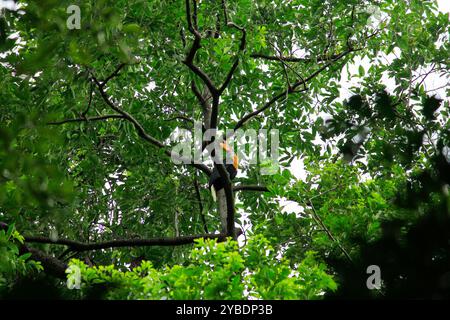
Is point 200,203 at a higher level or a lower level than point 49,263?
higher

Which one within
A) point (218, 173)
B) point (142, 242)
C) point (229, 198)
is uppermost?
point (218, 173)

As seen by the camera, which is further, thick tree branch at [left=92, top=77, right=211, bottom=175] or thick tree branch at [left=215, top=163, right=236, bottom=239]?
thick tree branch at [left=92, top=77, right=211, bottom=175]

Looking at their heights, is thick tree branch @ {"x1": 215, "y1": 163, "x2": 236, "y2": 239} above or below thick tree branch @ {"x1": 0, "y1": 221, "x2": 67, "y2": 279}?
above

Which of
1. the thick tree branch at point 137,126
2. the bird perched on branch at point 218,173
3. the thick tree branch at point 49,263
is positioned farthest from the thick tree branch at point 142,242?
the thick tree branch at point 137,126

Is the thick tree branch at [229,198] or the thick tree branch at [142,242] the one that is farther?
the thick tree branch at [142,242]

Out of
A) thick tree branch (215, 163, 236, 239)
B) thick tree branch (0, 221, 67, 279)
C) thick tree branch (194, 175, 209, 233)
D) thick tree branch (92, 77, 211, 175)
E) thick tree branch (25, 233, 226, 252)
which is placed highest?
thick tree branch (92, 77, 211, 175)

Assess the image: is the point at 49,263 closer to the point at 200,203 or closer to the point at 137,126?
the point at 137,126

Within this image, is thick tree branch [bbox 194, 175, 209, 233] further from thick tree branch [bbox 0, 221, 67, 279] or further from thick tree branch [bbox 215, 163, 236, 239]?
thick tree branch [bbox 0, 221, 67, 279]

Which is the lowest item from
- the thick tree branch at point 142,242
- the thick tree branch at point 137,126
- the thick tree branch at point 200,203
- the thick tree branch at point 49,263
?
the thick tree branch at point 49,263

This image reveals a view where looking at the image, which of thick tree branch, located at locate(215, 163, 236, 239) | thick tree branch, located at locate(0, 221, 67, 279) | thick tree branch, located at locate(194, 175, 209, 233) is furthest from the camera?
thick tree branch, located at locate(194, 175, 209, 233)

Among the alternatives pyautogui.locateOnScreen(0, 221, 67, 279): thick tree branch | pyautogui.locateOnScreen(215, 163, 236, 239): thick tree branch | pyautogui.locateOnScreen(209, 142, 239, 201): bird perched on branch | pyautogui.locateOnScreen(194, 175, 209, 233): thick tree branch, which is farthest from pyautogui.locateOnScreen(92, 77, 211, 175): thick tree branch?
pyautogui.locateOnScreen(0, 221, 67, 279): thick tree branch

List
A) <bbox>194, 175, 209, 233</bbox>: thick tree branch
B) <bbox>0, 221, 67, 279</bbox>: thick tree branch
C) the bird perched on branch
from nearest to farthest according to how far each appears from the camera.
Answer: <bbox>0, 221, 67, 279</bbox>: thick tree branch → the bird perched on branch → <bbox>194, 175, 209, 233</bbox>: thick tree branch

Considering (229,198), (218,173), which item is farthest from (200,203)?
(229,198)

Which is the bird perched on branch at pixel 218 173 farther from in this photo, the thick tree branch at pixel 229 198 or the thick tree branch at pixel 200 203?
the thick tree branch at pixel 200 203
